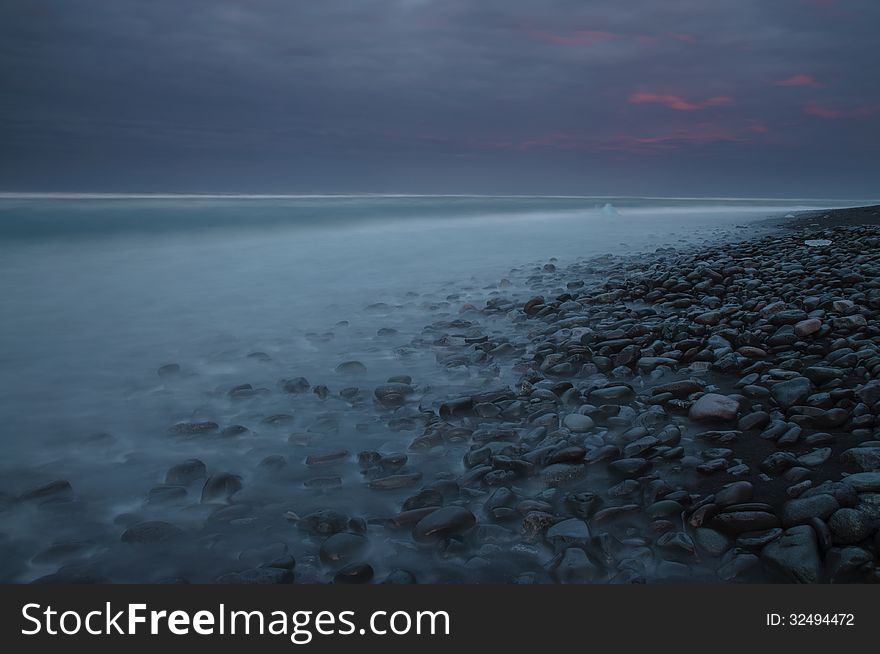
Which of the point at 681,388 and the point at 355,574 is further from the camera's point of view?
the point at 681,388

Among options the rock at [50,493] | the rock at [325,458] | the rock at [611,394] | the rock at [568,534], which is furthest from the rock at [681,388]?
the rock at [50,493]

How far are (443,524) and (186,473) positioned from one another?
5.35 ft

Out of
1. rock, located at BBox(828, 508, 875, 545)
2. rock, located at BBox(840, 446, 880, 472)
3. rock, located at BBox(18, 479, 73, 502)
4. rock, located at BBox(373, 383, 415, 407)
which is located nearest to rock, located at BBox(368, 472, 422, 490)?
rock, located at BBox(373, 383, 415, 407)

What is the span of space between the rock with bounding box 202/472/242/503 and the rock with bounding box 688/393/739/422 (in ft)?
9.21

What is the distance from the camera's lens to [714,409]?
3639 millimetres

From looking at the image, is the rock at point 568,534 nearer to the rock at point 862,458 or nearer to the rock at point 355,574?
the rock at point 355,574

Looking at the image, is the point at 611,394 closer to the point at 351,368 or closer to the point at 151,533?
the point at 351,368

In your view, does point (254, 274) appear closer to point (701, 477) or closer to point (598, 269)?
point (598, 269)

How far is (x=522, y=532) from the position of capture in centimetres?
272

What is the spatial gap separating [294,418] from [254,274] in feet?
29.1

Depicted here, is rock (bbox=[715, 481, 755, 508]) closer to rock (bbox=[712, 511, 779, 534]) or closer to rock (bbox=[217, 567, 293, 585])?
rock (bbox=[712, 511, 779, 534])

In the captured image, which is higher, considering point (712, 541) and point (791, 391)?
point (791, 391)

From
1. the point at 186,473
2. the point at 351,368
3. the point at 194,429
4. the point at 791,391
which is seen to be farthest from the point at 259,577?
the point at 791,391

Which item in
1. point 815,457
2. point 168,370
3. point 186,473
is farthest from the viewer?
point 168,370
